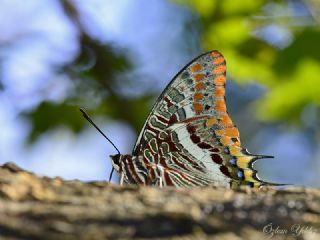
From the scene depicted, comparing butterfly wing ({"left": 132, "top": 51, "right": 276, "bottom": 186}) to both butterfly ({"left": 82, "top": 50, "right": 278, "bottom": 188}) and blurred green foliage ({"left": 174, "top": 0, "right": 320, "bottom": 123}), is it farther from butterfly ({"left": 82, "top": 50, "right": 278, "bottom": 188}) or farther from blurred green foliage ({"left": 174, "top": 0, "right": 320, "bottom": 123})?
blurred green foliage ({"left": 174, "top": 0, "right": 320, "bottom": 123})

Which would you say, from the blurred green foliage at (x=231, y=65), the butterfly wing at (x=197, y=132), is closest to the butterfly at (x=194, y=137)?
the butterfly wing at (x=197, y=132)

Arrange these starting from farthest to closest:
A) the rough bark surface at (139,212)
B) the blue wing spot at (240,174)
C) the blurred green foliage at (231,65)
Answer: the blurred green foliage at (231,65), the blue wing spot at (240,174), the rough bark surface at (139,212)

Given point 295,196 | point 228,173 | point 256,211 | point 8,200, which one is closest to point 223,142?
point 228,173

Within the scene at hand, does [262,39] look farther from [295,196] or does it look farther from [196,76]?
[295,196]

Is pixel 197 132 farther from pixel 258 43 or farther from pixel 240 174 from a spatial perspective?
pixel 258 43

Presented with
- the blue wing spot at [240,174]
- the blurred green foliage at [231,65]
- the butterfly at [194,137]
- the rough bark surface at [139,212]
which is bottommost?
the rough bark surface at [139,212]

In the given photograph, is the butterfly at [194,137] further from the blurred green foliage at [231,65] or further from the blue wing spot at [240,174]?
the blurred green foliage at [231,65]

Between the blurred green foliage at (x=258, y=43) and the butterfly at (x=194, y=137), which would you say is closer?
the butterfly at (x=194, y=137)
